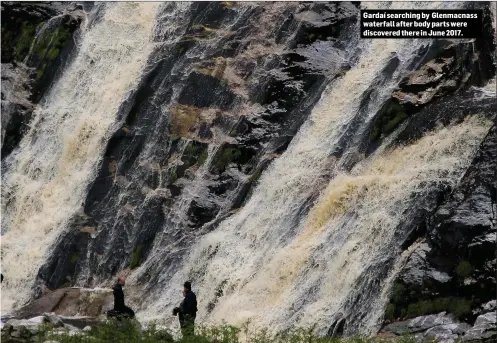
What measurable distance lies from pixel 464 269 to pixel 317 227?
5076mm

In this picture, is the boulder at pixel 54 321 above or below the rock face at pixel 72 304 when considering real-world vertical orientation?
above

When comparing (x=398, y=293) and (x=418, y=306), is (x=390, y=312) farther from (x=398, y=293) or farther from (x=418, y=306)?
(x=418, y=306)

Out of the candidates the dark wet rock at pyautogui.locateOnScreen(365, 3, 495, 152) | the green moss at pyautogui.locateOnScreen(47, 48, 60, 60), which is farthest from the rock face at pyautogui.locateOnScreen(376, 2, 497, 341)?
the green moss at pyautogui.locateOnScreen(47, 48, 60, 60)

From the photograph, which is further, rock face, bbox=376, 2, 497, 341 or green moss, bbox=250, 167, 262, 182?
green moss, bbox=250, 167, 262, 182

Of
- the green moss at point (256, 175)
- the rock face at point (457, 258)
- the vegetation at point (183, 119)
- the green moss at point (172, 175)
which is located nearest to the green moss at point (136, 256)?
the green moss at point (172, 175)

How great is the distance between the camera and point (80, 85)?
34250mm

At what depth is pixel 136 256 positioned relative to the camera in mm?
27438

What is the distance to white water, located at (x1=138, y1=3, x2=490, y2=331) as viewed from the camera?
2136 cm

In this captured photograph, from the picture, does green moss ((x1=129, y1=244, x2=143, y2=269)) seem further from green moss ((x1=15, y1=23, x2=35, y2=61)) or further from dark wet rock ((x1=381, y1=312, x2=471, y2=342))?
green moss ((x1=15, y1=23, x2=35, y2=61))

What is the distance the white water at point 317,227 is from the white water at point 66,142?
562 centimetres

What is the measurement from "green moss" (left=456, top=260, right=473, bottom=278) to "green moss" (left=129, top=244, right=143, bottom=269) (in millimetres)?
10915

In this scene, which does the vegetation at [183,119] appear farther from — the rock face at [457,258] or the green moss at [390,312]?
the green moss at [390,312]

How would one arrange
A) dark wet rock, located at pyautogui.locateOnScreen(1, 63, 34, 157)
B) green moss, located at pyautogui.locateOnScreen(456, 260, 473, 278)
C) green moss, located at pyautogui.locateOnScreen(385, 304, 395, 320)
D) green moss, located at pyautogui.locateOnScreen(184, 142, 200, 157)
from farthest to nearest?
1. dark wet rock, located at pyautogui.locateOnScreen(1, 63, 34, 157)
2. green moss, located at pyautogui.locateOnScreen(184, 142, 200, 157)
3. green moss, located at pyautogui.locateOnScreen(385, 304, 395, 320)
4. green moss, located at pyautogui.locateOnScreen(456, 260, 473, 278)

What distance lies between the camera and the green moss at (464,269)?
764 inches
